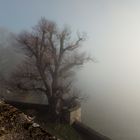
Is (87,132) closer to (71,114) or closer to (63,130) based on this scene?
(63,130)

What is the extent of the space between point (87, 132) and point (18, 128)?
2262 cm

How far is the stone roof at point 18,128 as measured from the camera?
7.17 feet

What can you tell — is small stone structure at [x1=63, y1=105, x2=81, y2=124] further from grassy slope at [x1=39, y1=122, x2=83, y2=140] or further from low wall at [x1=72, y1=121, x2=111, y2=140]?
grassy slope at [x1=39, y1=122, x2=83, y2=140]

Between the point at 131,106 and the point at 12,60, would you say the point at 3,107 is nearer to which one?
the point at 131,106

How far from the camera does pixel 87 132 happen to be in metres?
24.4

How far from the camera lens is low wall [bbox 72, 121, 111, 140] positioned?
2339 cm

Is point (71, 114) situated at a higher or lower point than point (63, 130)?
higher

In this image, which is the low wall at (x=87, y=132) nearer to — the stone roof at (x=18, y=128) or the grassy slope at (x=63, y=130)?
the grassy slope at (x=63, y=130)

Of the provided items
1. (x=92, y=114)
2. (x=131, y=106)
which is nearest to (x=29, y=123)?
(x=92, y=114)

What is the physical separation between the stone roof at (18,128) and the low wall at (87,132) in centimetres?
2124

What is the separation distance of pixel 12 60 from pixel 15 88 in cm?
3767

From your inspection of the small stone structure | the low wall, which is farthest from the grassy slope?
the small stone structure

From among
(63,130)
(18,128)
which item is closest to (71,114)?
(63,130)

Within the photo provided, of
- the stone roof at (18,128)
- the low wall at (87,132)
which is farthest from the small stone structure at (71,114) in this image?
the stone roof at (18,128)
